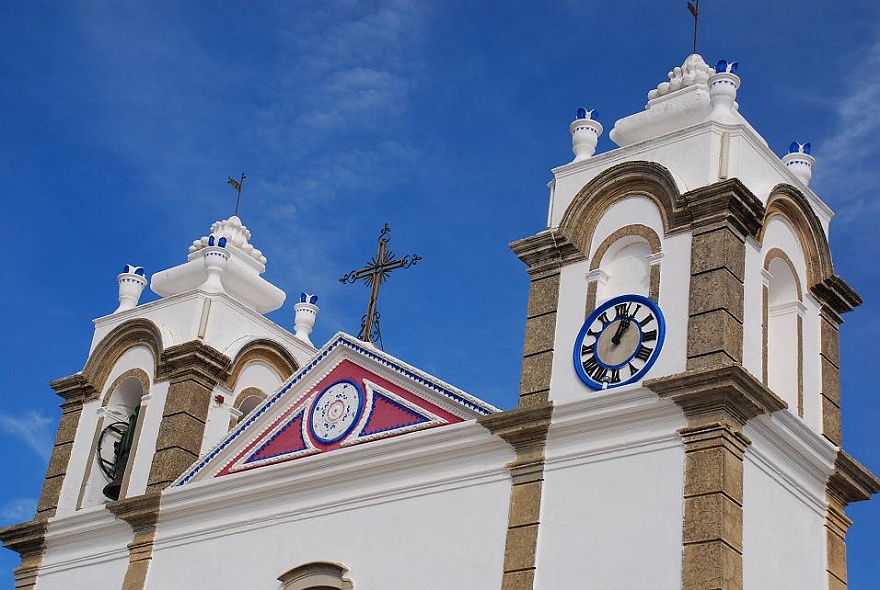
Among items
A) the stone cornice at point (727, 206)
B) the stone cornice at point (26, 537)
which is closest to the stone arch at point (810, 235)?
the stone cornice at point (727, 206)

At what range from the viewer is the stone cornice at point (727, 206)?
15.6m

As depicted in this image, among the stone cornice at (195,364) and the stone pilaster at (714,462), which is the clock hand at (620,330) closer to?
the stone pilaster at (714,462)

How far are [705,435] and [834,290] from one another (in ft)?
11.8

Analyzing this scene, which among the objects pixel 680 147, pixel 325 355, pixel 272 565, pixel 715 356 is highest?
pixel 680 147

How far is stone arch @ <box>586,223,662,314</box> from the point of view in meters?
16.0

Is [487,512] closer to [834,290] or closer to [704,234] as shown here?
[704,234]

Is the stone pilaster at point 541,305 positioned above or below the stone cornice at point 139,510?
above

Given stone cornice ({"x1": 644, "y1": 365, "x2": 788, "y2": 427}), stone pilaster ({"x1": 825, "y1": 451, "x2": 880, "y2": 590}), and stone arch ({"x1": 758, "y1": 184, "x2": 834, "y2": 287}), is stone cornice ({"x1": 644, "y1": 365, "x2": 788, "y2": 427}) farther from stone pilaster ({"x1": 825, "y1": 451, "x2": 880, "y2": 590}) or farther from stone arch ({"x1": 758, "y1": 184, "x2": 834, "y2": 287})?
stone arch ({"x1": 758, "y1": 184, "x2": 834, "y2": 287})

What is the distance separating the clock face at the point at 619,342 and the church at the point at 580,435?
2 centimetres

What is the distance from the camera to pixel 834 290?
17.2 meters

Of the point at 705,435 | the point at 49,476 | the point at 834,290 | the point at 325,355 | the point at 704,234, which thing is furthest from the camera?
the point at 49,476

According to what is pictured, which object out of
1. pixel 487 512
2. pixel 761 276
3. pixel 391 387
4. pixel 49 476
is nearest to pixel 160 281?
pixel 49 476

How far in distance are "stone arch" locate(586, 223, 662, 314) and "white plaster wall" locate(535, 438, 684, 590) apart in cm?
192

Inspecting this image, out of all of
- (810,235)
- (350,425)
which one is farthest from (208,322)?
(810,235)
